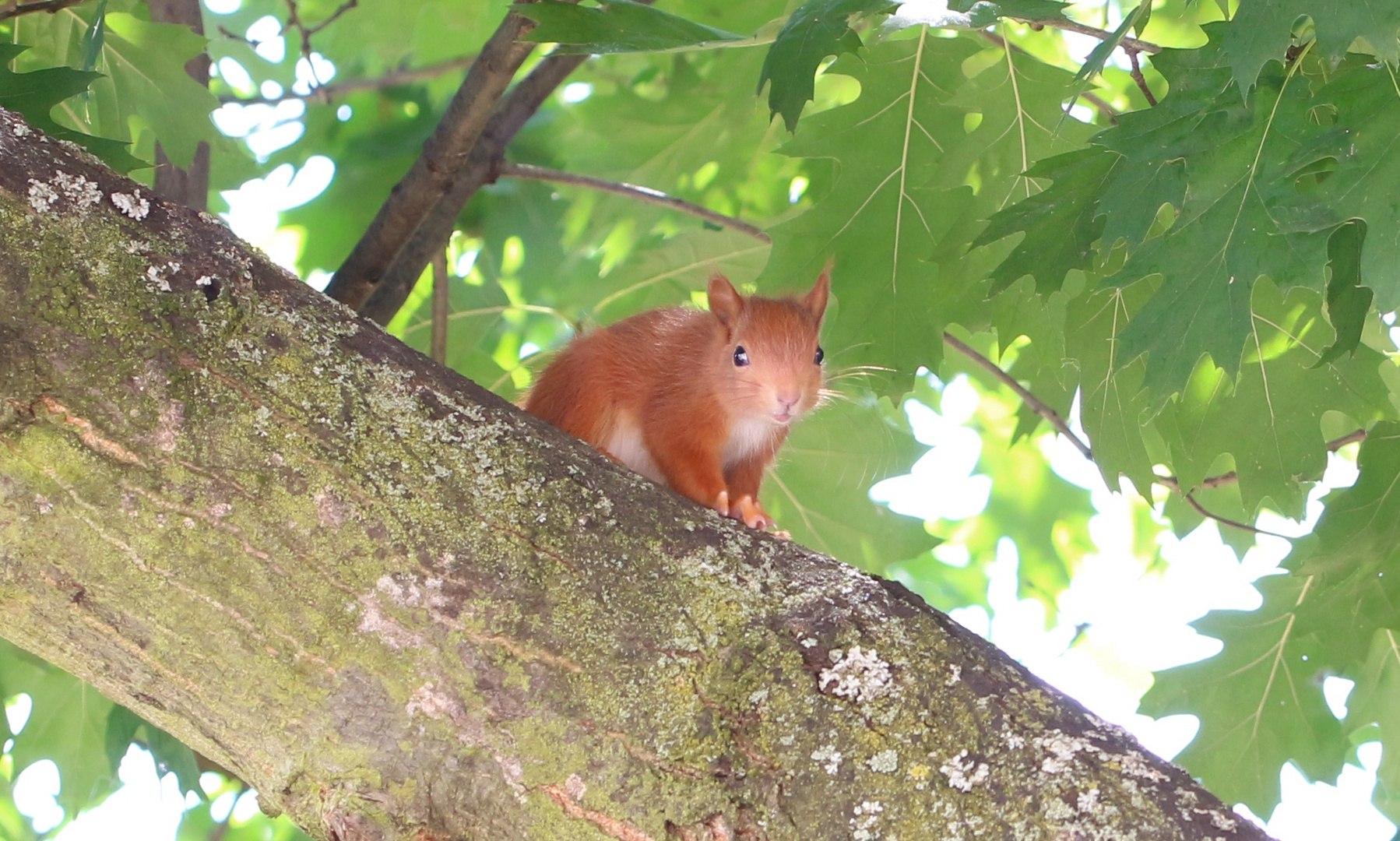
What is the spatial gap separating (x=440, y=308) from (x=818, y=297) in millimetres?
1077

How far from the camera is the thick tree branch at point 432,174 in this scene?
287 cm

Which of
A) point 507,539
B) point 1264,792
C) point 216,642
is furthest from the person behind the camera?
point 1264,792

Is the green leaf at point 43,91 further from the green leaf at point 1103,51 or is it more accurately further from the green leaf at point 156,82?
the green leaf at point 1103,51

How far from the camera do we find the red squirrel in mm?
2838

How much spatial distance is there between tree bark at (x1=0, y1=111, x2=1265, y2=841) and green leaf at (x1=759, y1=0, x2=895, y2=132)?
2.78 feet

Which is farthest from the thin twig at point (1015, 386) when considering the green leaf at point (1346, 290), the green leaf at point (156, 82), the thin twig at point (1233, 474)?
the green leaf at point (156, 82)

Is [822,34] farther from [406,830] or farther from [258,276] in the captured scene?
[406,830]

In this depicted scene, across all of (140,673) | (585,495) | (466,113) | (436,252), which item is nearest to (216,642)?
(140,673)

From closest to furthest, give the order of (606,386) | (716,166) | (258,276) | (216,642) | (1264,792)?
(216,642)
(258,276)
(606,386)
(1264,792)
(716,166)

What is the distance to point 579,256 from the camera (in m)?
4.25

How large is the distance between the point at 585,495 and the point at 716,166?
2666 millimetres

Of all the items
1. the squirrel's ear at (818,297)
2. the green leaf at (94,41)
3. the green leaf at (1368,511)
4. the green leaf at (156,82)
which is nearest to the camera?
the green leaf at (1368,511)

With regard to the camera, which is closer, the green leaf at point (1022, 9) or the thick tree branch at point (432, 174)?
the green leaf at point (1022, 9)

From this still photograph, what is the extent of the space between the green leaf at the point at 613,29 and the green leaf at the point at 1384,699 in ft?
9.01
